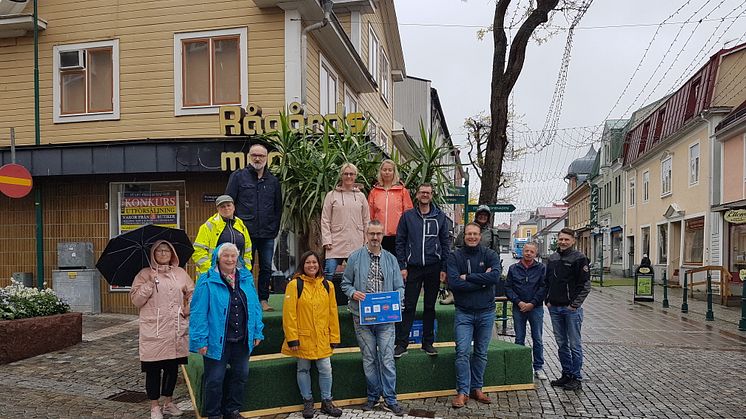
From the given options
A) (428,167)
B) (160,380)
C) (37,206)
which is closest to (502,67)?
(428,167)

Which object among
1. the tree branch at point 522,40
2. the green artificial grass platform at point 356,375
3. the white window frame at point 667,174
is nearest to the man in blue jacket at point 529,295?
the green artificial grass platform at point 356,375

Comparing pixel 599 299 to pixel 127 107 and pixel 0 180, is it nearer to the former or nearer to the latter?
pixel 127 107

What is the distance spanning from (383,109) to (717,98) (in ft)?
41.2

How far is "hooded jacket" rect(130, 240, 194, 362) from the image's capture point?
5641 millimetres

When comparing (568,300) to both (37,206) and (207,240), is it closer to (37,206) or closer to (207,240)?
(207,240)

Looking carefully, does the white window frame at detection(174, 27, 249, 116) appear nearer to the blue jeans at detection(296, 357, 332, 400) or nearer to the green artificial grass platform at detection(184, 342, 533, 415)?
the green artificial grass platform at detection(184, 342, 533, 415)

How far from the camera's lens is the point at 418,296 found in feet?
21.6

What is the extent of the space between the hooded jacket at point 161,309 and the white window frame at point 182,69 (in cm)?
677

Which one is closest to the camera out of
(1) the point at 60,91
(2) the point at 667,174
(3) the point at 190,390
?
(3) the point at 190,390

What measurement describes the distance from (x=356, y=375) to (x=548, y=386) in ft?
8.32

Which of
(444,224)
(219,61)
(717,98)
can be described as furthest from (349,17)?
(717,98)

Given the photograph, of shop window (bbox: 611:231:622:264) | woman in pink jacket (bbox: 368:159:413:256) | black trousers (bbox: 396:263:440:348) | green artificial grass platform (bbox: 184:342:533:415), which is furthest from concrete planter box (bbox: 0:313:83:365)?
shop window (bbox: 611:231:622:264)

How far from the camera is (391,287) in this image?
611 cm

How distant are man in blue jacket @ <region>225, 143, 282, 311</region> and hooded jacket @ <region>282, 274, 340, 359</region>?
134 centimetres
